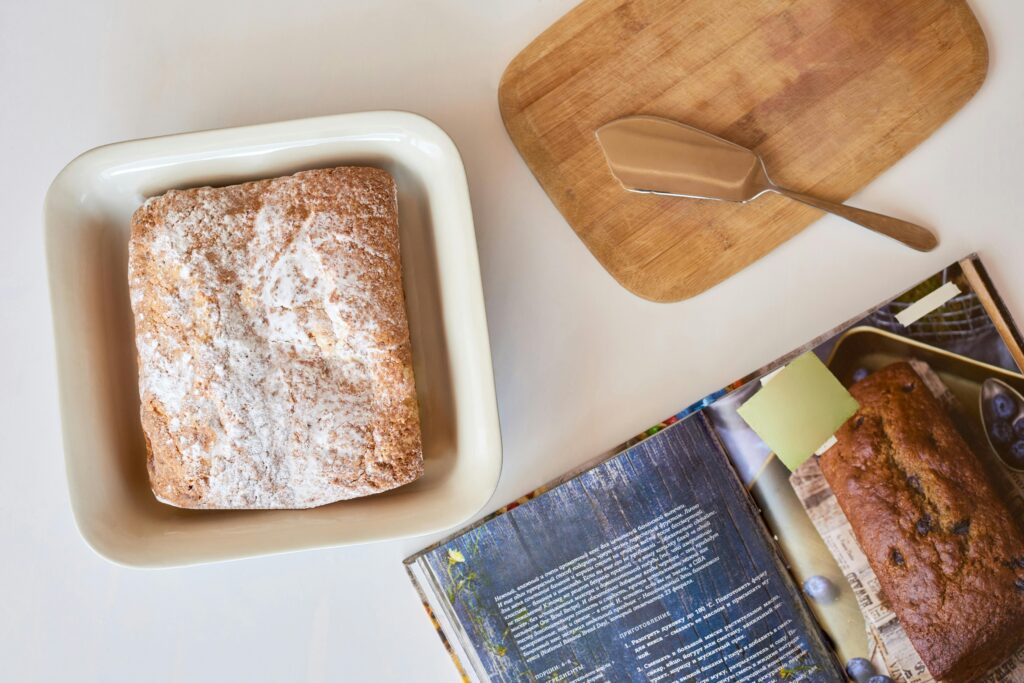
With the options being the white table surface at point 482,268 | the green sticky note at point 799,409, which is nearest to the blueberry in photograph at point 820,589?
the green sticky note at point 799,409

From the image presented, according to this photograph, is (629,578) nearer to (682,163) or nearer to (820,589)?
(820,589)

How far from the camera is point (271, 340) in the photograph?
2.59 ft

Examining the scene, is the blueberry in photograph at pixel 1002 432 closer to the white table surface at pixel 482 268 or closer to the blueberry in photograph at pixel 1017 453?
the blueberry in photograph at pixel 1017 453

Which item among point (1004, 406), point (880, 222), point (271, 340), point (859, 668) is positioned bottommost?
point (859, 668)

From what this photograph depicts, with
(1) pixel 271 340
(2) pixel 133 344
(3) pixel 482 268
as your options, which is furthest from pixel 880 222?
(2) pixel 133 344

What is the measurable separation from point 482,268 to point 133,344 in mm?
464

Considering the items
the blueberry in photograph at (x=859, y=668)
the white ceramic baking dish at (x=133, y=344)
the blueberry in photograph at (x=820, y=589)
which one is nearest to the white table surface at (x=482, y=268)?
the white ceramic baking dish at (x=133, y=344)

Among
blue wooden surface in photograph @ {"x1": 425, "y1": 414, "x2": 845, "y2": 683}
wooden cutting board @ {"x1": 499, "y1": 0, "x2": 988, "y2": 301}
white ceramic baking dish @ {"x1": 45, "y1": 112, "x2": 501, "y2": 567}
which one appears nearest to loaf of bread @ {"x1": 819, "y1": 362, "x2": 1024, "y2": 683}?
blue wooden surface in photograph @ {"x1": 425, "y1": 414, "x2": 845, "y2": 683}

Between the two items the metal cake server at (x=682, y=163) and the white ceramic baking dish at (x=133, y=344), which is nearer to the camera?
the white ceramic baking dish at (x=133, y=344)

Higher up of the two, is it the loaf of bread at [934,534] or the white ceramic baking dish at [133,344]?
the white ceramic baking dish at [133,344]

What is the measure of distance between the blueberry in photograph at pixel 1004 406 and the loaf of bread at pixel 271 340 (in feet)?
2.57

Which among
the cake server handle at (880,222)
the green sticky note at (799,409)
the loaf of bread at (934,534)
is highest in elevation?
the cake server handle at (880,222)

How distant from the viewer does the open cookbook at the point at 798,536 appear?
93 centimetres

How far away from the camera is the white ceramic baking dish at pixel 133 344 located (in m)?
0.80
